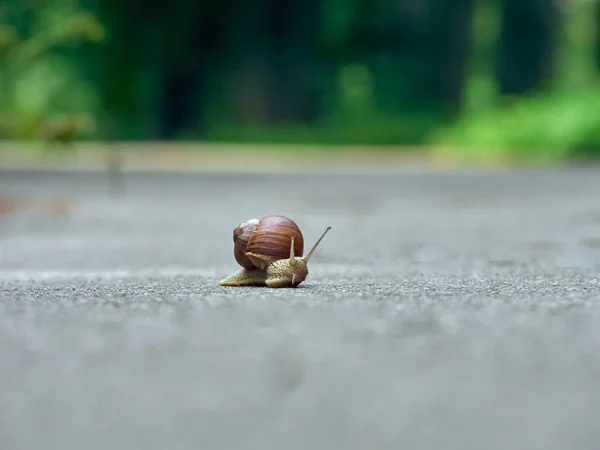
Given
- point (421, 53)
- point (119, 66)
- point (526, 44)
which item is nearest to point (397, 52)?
point (421, 53)

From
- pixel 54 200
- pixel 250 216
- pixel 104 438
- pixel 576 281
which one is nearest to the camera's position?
pixel 104 438

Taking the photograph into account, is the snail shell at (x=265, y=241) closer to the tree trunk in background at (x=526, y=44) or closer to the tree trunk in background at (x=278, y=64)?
the tree trunk in background at (x=278, y=64)

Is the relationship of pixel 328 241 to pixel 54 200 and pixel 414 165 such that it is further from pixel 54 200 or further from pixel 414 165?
pixel 414 165

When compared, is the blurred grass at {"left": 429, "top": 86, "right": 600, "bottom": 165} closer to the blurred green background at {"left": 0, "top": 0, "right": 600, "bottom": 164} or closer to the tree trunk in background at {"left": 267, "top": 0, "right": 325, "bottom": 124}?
the blurred green background at {"left": 0, "top": 0, "right": 600, "bottom": 164}

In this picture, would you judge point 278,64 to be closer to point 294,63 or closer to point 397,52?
point 294,63

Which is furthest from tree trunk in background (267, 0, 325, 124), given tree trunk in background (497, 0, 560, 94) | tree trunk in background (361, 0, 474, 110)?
tree trunk in background (497, 0, 560, 94)

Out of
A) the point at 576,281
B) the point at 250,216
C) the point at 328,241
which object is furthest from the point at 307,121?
the point at 576,281
